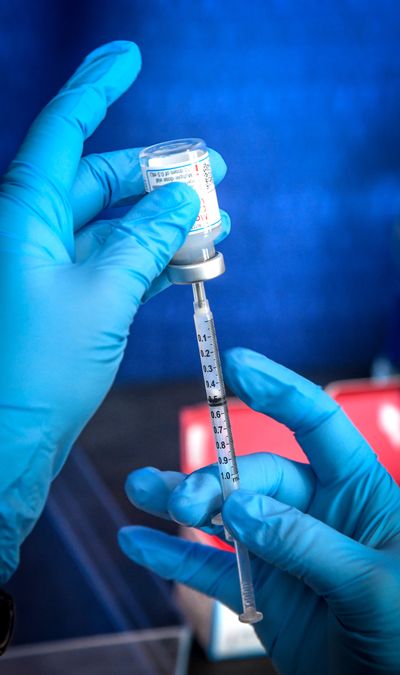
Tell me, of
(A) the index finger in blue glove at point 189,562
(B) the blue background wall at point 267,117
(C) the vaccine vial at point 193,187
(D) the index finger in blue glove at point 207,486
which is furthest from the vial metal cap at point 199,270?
(B) the blue background wall at point 267,117

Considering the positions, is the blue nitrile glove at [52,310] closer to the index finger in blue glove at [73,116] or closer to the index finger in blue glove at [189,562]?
the index finger in blue glove at [73,116]

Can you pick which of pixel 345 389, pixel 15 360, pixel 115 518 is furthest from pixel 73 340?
pixel 115 518

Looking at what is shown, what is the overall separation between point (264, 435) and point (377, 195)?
1585 millimetres

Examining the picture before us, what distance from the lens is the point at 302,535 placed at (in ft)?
3.01

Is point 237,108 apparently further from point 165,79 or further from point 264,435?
point 264,435

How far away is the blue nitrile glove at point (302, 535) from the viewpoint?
0.92m

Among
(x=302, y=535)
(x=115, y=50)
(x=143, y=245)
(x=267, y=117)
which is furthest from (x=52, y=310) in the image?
(x=267, y=117)

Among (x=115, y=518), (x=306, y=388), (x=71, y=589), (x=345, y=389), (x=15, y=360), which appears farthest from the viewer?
(x=115, y=518)

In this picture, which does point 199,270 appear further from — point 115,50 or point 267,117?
point 267,117

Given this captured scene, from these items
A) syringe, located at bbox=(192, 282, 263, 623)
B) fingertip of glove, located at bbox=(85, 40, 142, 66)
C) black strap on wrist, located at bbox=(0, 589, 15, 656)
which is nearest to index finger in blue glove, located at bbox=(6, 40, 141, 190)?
fingertip of glove, located at bbox=(85, 40, 142, 66)

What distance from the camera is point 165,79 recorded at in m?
2.78

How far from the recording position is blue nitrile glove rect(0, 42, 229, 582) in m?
0.90

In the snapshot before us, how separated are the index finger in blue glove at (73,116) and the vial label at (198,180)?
14 centimetres

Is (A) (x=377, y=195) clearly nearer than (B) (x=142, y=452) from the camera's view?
No
